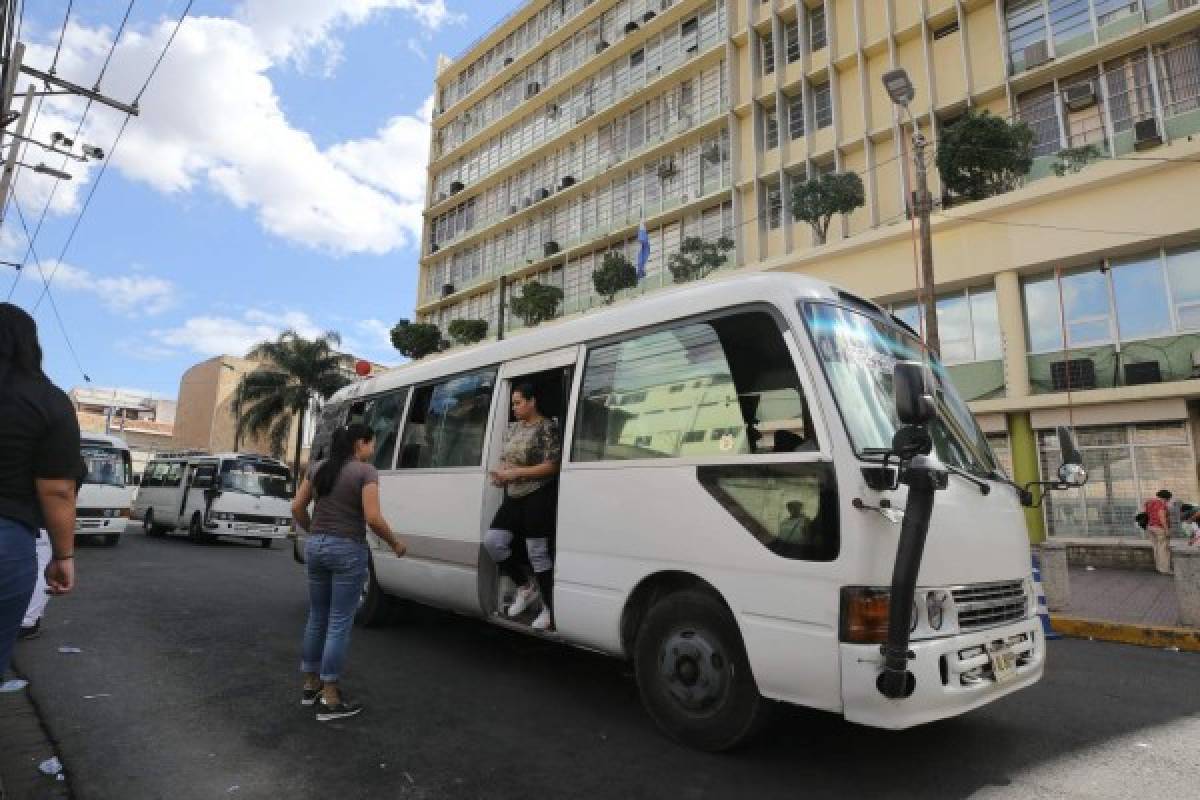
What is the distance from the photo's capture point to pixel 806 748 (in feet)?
12.5

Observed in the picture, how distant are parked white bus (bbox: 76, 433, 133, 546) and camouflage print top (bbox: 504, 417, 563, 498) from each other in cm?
1425

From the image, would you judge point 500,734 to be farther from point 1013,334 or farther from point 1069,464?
point 1013,334

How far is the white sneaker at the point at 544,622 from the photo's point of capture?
4.79 m

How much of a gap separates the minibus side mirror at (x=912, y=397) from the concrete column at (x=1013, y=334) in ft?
50.3

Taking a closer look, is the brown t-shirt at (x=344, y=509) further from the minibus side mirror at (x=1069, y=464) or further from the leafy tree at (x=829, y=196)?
the leafy tree at (x=829, y=196)

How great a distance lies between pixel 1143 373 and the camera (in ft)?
47.8

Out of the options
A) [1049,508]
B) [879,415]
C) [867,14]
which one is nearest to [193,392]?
[867,14]

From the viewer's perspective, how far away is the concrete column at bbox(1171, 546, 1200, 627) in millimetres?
7793

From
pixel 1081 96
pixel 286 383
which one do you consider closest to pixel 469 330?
pixel 286 383

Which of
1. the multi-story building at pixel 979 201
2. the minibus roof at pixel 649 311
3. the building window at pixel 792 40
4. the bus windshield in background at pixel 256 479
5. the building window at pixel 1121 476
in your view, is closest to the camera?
the minibus roof at pixel 649 311

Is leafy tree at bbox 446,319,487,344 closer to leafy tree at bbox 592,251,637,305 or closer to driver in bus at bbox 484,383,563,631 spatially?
leafy tree at bbox 592,251,637,305

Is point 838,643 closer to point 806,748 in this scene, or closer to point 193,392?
point 806,748

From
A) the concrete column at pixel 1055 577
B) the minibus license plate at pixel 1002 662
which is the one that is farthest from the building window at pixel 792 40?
the minibus license plate at pixel 1002 662

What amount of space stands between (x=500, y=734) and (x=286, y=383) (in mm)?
35963
